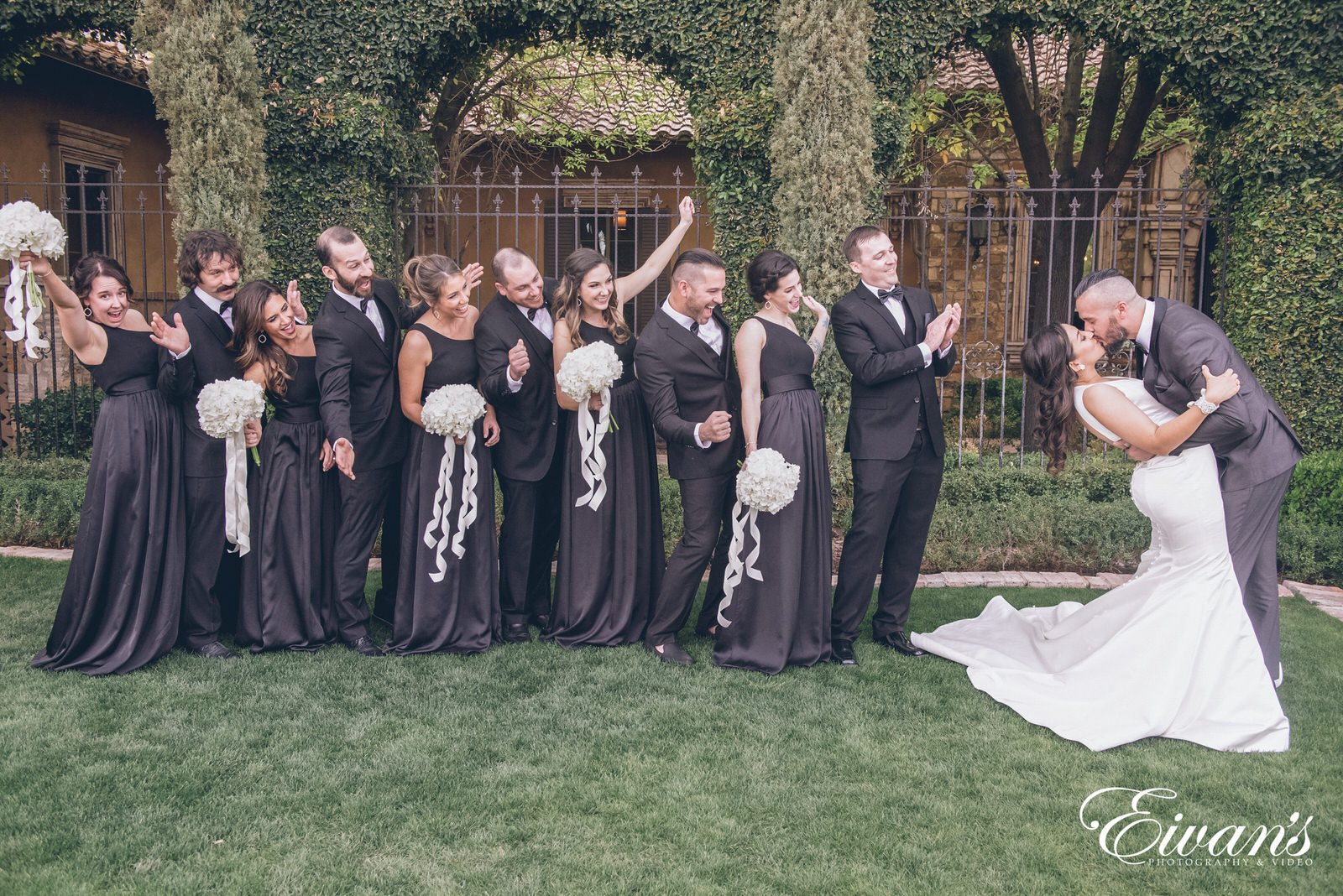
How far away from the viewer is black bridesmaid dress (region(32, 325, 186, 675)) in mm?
4809

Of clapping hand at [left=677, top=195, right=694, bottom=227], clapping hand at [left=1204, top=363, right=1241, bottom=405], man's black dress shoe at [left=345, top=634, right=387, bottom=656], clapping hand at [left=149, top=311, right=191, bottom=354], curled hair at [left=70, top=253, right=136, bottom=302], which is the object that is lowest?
man's black dress shoe at [left=345, top=634, right=387, bottom=656]

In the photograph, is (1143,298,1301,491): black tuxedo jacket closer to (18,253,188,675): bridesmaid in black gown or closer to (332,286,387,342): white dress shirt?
(332,286,387,342): white dress shirt

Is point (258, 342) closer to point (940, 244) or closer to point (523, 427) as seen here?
point (523, 427)

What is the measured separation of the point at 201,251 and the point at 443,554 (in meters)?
1.90

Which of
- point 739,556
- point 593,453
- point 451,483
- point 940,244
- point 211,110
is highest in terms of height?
point 211,110

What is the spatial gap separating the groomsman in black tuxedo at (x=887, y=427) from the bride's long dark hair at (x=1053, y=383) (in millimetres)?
499

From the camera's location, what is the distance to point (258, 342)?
4.94 meters

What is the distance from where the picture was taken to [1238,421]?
167 inches

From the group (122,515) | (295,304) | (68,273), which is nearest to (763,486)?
(295,304)

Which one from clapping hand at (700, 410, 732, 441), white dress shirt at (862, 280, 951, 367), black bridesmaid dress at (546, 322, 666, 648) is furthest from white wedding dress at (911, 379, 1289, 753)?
black bridesmaid dress at (546, 322, 666, 648)

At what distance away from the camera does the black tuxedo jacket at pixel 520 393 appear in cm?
503

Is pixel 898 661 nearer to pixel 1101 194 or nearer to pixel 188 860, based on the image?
pixel 188 860

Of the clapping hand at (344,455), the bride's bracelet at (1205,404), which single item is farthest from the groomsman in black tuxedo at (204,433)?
the bride's bracelet at (1205,404)

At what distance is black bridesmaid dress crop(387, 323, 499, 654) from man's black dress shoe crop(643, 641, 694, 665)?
0.87 metres
